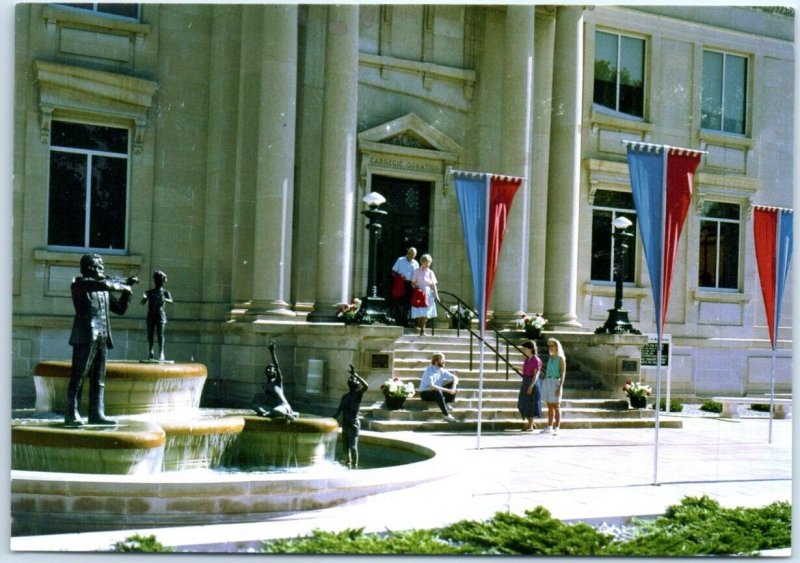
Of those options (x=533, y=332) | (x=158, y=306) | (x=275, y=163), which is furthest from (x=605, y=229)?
(x=158, y=306)


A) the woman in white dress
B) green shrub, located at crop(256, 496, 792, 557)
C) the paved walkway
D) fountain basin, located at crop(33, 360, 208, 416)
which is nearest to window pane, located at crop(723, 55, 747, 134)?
the paved walkway

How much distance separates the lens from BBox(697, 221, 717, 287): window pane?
26125 millimetres

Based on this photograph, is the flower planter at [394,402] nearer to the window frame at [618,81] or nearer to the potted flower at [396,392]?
the potted flower at [396,392]

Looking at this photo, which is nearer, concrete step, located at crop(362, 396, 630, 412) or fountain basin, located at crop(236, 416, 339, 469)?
fountain basin, located at crop(236, 416, 339, 469)

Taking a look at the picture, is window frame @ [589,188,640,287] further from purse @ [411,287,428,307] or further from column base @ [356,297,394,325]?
column base @ [356,297,394,325]

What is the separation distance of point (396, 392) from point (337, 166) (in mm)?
4825

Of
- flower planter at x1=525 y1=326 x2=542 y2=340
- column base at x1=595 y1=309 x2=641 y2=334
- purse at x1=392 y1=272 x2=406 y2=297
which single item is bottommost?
flower planter at x1=525 y1=326 x2=542 y2=340

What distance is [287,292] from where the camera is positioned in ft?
63.8

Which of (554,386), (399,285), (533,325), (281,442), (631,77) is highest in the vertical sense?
(631,77)

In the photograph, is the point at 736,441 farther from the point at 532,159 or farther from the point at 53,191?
the point at 53,191

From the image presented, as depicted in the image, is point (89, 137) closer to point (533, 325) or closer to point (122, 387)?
point (122, 387)

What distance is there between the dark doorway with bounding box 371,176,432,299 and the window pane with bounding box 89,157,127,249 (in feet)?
18.0

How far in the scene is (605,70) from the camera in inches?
987

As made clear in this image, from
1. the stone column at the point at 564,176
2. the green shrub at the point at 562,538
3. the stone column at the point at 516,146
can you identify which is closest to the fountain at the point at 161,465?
the green shrub at the point at 562,538
